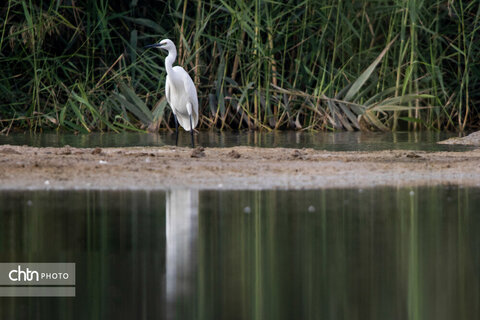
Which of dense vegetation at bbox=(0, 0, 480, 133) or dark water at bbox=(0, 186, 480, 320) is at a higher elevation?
dense vegetation at bbox=(0, 0, 480, 133)

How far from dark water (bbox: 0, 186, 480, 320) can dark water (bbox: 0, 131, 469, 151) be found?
4391mm

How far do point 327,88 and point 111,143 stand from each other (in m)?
3.16

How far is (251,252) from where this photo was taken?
14.1ft

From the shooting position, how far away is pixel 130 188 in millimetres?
6605

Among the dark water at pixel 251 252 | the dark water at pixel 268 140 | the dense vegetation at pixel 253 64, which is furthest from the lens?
the dense vegetation at pixel 253 64

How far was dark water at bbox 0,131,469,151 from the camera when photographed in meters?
10.8

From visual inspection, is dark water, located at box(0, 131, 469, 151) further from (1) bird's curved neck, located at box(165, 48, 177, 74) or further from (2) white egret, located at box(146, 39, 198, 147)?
(1) bird's curved neck, located at box(165, 48, 177, 74)

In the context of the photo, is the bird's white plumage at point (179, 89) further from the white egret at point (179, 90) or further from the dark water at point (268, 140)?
the dark water at point (268, 140)

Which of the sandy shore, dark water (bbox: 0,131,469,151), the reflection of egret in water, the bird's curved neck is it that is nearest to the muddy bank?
dark water (bbox: 0,131,469,151)

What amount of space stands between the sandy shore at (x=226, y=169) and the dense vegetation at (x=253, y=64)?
3650 mm

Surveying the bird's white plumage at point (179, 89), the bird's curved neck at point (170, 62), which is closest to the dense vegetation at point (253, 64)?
the bird's curved neck at point (170, 62)

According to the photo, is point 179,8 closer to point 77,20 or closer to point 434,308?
point 77,20

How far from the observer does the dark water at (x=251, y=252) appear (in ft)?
11.1

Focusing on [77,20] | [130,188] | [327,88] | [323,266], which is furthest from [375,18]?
[323,266]
